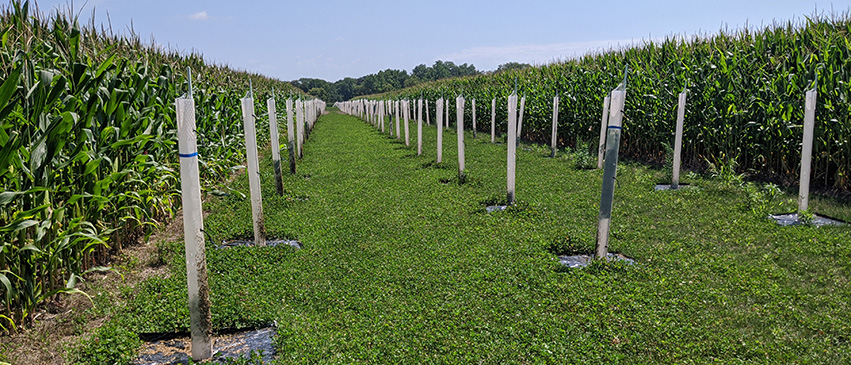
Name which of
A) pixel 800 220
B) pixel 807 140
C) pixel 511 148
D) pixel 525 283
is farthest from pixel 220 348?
pixel 807 140

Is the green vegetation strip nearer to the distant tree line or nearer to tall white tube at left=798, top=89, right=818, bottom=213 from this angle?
tall white tube at left=798, top=89, right=818, bottom=213

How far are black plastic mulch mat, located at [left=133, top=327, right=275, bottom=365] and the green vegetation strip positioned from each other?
0.34 feet

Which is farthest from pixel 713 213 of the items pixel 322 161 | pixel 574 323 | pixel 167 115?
pixel 322 161

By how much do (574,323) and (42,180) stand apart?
13.7ft

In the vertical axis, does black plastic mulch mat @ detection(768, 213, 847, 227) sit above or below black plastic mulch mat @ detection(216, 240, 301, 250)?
above

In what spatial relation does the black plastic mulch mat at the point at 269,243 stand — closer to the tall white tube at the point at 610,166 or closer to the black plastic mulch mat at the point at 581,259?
the black plastic mulch mat at the point at 581,259

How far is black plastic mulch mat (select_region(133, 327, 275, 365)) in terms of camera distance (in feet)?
12.3

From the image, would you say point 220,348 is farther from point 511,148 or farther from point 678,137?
point 678,137

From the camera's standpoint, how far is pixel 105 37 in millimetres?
7367

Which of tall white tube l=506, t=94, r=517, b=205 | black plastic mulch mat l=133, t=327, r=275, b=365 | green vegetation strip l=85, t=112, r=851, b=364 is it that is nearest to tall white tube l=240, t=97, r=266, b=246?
green vegetation strip l=85, t=112, r=851, b=364

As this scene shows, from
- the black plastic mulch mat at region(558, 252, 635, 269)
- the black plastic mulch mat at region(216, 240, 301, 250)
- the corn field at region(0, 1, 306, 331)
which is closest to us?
the corn field at region(0, 1, 306, 331)

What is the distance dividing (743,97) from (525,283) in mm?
7317

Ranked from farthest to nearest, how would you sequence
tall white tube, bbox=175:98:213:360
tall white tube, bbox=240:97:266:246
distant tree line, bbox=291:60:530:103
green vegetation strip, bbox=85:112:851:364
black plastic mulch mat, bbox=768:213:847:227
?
distant tree line, bbox=291:60:530:103 → black plastic mulch mat, bbox=768:213:847:227 → tall white tube, bbox=240:97:266:246 → green vegetation strip, bbox=85:112:851:364 → tall white tube, bbox=175:98:213:360

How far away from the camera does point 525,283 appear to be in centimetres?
506
